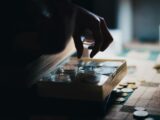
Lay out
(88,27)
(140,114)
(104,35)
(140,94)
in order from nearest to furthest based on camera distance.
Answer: (140,114) → (88,27) → (104,35) → (140,94)

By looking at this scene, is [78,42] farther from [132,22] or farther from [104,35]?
[132,22]

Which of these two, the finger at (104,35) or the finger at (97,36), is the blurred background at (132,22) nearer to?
the finger at (104,35)

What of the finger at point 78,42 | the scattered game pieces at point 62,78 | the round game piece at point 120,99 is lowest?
the round game piece at point 120,99

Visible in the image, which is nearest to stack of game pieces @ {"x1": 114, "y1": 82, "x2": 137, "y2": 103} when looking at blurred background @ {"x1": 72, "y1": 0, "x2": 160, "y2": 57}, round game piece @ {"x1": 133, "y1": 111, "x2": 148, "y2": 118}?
round game piece @ {"x1": 133, "y1": 111, "x2": 148, "y2": 118}

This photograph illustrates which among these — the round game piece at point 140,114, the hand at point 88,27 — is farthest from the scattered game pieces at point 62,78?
the round game piece at point 140,114

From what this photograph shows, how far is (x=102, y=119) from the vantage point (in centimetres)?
182

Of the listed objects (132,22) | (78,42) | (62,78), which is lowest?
(62,78)

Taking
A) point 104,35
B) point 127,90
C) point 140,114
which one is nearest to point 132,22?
point 127,90

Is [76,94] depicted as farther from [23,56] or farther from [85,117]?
[23,56]

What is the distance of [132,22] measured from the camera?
4066 millimetres

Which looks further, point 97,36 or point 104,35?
point 104,35

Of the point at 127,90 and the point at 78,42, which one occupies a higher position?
the point at 78,42

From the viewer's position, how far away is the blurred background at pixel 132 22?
3.63 meters

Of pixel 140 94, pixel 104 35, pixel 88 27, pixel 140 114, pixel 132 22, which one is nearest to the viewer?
pixel 140 114
